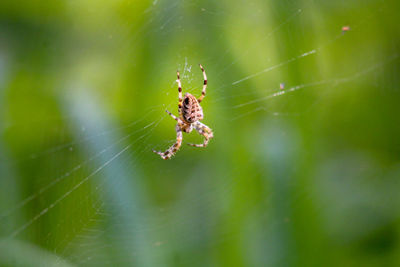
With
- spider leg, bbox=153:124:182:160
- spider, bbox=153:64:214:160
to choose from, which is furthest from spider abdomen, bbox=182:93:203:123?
spider leg, bbox=153:124:182:160

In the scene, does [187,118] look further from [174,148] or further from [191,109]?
[174,148]

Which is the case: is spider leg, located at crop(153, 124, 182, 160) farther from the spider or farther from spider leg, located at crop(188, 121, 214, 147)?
spider leg, located at crop(188, 121, 214, 147)

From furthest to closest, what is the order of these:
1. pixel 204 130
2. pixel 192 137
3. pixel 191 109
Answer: pixel 192 137
pixel 204 130
pixel 191 109

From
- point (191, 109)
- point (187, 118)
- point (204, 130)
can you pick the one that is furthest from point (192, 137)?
point (191, 109)

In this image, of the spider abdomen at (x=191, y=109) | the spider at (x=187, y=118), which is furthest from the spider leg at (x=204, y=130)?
the spider abdomen at (x=191, y=109)

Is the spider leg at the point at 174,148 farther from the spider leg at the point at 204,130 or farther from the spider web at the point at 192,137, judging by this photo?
the spider leg at the point at 204,130

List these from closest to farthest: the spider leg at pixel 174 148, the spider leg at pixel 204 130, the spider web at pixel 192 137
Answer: the spider web at pixel 192 137, the spider leg at pixel 174 148, the spider leg at pixel 204 130

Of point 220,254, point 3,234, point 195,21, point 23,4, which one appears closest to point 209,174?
point 220,254
